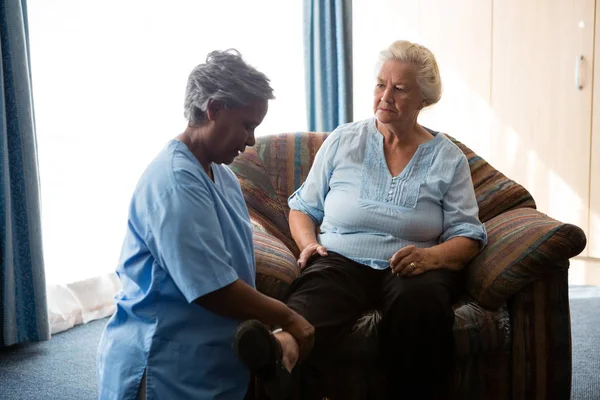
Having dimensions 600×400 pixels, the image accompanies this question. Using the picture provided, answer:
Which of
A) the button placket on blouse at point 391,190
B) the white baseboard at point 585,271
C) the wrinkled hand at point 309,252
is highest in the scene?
the button placket on blouse at point 391,190

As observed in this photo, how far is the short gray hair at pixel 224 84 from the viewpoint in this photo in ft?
4.13

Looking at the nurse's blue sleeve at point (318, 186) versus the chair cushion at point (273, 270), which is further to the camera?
the nurse's blue sleeve at point (318, 186)

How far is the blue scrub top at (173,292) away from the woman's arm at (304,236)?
2.04ft

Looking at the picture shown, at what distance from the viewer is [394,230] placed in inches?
74.3

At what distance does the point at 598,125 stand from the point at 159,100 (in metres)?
2.24

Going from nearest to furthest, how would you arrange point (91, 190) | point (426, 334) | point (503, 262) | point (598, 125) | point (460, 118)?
point (426, 334) < point (503, 262) < point (91, 190) < point (598, 125) < point (460, 118)

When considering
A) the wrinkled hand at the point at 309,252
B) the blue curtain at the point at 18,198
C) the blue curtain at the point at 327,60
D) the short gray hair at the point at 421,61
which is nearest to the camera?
the wrinkled hand at the point at 309,252

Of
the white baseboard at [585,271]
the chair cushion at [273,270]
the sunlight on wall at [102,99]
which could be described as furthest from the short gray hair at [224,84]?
the white baseboard at [585,271]

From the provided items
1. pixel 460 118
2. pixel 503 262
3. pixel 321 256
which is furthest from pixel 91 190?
pixel 460 118

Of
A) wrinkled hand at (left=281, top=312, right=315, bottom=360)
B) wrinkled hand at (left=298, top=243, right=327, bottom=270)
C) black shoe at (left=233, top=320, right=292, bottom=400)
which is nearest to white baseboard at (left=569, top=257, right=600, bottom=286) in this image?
wrinkled hand at (left=298, top=243, right=327, bottom=270)

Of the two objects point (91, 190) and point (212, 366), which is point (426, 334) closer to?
point (212, 366)

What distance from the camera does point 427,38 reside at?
12.7 ft

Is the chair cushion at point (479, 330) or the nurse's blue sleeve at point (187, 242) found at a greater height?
the nurse's blue sleeve at point (187, 242)

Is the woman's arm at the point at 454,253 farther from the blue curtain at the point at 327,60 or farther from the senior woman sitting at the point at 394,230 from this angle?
the blue curtain at the point at 327,60
